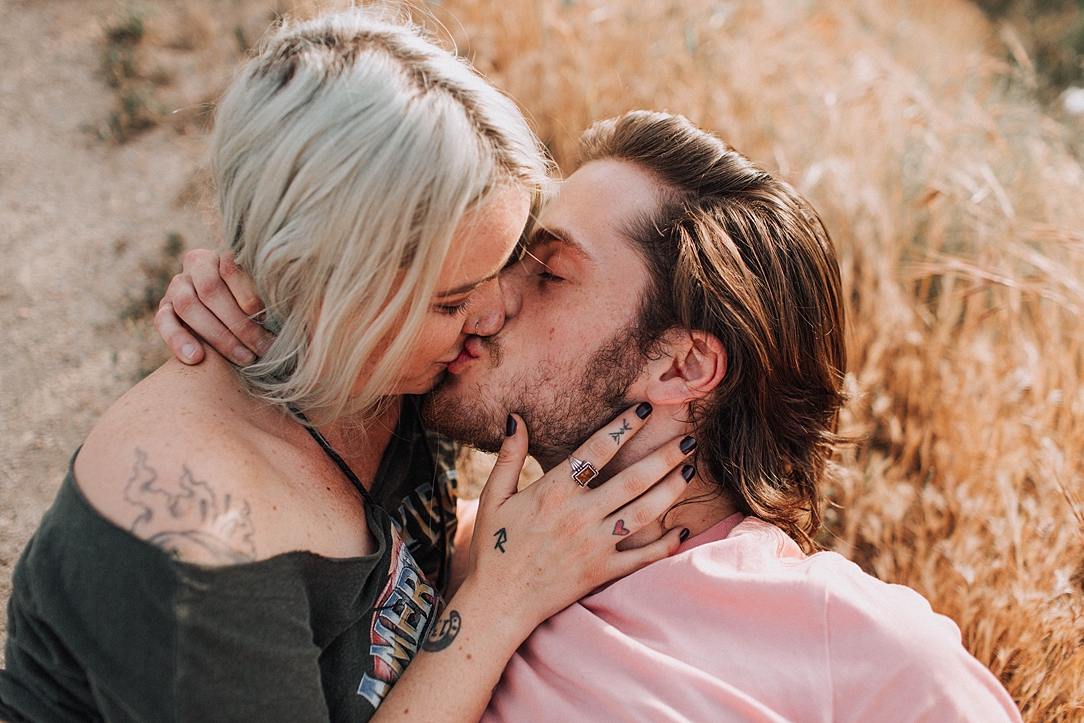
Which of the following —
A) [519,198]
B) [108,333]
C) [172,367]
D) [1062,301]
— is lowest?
[108,333]

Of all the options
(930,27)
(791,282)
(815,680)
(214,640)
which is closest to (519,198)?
A: (791,282)

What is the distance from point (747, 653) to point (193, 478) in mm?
1445

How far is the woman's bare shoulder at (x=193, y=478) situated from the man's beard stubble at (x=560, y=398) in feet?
2.28

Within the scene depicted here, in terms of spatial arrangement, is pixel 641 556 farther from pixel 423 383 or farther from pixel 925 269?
pixel 925 269

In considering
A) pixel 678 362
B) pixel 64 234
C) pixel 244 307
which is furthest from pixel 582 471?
pixel 64 234

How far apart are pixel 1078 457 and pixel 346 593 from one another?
Result: 9.17 feet

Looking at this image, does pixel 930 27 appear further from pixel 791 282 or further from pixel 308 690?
pixel 308 690

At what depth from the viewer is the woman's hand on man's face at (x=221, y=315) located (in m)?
1.93

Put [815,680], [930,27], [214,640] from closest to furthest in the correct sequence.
→ [214,640]
[815,680]
[930,27]

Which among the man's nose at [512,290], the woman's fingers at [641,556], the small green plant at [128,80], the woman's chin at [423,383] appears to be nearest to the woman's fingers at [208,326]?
the woman's chin at [423,383]

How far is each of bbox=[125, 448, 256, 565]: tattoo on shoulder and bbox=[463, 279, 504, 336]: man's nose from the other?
89 cm

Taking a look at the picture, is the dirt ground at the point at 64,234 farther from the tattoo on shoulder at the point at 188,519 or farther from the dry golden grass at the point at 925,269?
the dry golden grass at the point at 925,269

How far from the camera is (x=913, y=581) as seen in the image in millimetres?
2848

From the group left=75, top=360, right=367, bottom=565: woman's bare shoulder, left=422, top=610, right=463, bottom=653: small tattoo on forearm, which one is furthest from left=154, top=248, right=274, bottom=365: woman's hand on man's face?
left=422, top=610, right=463, bottom=653: small tattoo on forearm
